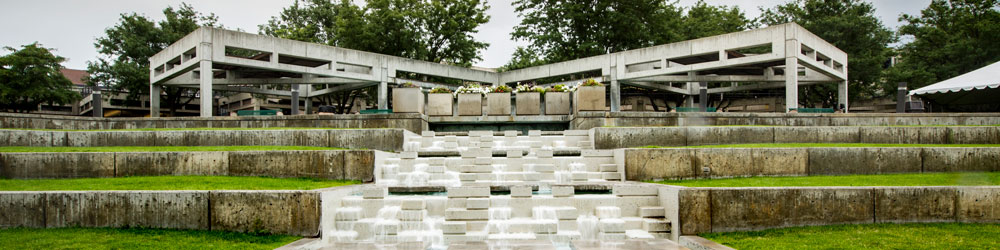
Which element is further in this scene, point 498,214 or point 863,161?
point 863,161

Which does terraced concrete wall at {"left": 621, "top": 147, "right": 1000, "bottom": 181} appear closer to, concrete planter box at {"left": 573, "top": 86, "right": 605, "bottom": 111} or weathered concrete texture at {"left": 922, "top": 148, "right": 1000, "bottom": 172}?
weathered concrete texture at {"left": 922, "top": 148, "right": 1000, "bottom": 172}

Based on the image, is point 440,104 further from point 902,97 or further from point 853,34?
point 853,34

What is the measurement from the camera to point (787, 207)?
25.4 feet

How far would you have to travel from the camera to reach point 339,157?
11055 millimetres

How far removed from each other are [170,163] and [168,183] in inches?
65.2

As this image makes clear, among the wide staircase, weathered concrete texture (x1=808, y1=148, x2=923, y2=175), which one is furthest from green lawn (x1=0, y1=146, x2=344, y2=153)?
weathered concrete texture (x1=808, y1=148, x2=923, y2=175)

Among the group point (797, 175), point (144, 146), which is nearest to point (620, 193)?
point (797, 175)

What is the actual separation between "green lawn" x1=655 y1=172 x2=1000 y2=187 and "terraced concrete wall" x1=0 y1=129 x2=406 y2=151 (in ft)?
22.0

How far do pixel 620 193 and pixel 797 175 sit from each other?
4267 millimetres

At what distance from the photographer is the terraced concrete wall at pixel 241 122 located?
1659 cm

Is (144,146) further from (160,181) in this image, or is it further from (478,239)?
(478,239)

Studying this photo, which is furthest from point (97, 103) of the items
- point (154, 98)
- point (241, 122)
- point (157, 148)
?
point (157, 148)

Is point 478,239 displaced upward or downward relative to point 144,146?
downward

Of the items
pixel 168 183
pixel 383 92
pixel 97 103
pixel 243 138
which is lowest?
pixel 168 183
